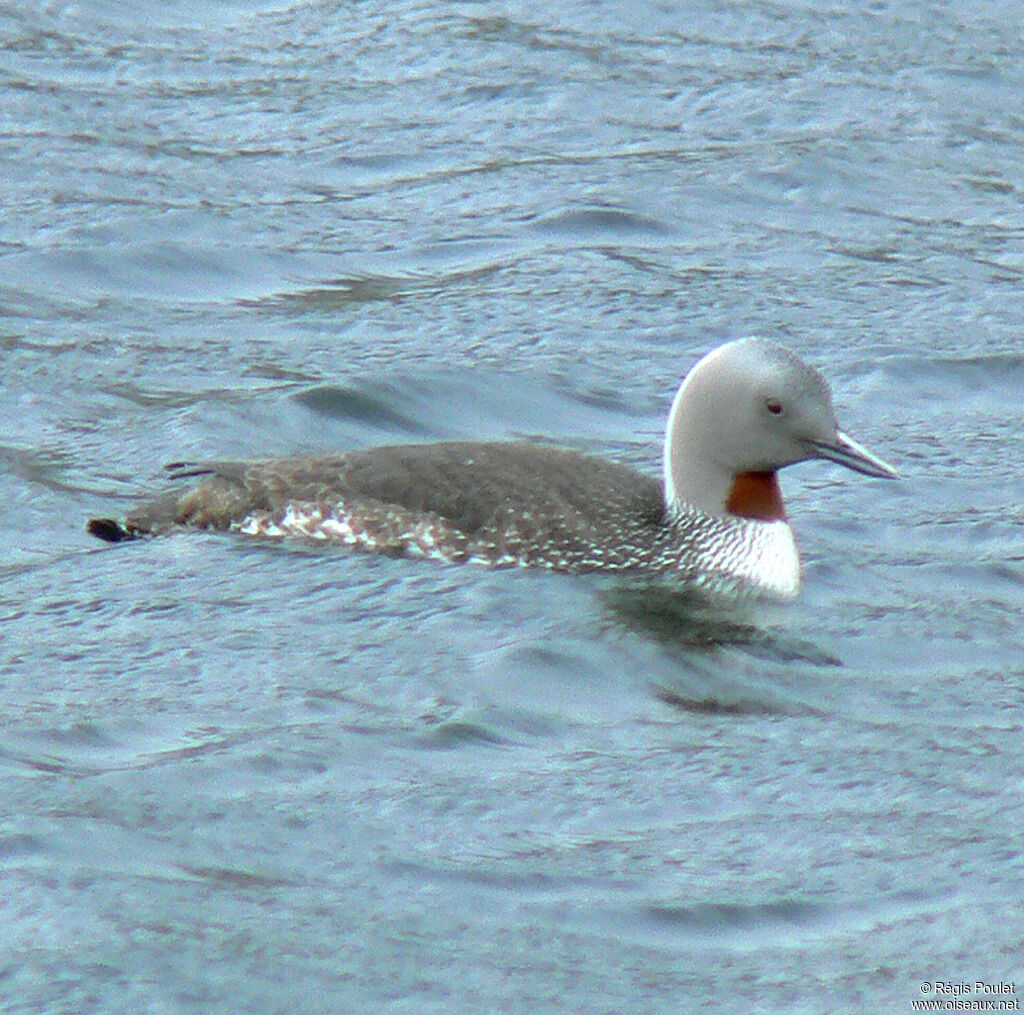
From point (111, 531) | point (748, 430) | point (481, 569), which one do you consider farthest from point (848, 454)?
point (111, 531)

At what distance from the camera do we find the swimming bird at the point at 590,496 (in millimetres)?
8086

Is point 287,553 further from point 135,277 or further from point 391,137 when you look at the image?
point 391,137

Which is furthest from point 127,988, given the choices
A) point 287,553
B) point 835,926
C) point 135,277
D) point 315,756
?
point 135,277

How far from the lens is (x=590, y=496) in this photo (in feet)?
26.7

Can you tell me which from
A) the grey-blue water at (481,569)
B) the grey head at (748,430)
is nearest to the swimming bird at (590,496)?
the grey head at (748,430)

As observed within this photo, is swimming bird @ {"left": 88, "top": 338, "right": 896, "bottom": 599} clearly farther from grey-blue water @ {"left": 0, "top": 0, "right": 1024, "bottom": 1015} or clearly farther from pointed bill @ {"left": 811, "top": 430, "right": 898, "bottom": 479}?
grey-blue water @ {"left": 0, "top": 0, "right": 1024, "bottom": 1015}

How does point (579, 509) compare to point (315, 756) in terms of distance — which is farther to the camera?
point (579, 509)

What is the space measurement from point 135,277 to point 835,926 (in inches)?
229

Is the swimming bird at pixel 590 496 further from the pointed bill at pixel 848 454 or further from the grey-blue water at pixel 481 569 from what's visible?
the grey-blue water at pixel 481 569

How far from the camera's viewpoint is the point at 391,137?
1232 centimetres

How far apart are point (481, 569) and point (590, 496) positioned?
1.33 ft

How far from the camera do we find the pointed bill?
8086 millimetres

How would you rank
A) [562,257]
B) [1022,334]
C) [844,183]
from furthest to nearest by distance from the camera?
[844,183]
[562,257]
[1022,334]

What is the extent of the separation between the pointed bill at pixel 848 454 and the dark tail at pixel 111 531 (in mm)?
2173
